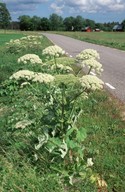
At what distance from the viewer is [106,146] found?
22.0 ft

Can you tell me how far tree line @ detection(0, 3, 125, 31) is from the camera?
16636 cm

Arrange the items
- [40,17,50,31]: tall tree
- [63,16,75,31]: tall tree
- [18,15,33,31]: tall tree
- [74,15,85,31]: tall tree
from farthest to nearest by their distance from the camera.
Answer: [63,16,75,31]: tall tree < [74,15,85,31]: tall tree < [40,17,50,31]: tall tree < [18,15,33,31]: tall tree

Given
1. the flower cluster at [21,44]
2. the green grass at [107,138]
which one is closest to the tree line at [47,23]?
the flower cluster at [21,44]

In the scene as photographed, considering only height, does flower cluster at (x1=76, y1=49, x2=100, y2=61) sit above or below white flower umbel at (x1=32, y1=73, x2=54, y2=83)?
above

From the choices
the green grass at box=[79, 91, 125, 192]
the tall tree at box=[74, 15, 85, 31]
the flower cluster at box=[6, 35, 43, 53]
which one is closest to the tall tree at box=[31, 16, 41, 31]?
the tall tree at box=[74, 15, 85, 31]

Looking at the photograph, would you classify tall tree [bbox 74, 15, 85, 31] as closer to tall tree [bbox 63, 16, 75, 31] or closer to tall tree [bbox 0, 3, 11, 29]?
tall tree [bbox 63, 16, 75, 31]

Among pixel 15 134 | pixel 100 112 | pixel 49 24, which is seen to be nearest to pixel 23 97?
pixel 100 112

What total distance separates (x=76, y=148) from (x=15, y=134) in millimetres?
1600

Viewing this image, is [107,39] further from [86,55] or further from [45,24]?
[45,24]

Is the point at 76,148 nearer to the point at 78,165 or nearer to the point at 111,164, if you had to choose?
the point at 78,165

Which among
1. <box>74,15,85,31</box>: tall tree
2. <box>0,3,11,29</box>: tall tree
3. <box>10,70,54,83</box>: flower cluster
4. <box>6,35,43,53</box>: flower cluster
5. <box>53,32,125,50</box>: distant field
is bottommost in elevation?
<box>74,15,85,31</box>: tall tree

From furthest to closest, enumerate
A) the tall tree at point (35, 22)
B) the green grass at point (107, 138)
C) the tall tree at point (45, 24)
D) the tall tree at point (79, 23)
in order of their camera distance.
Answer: the tall tree at point (79, 23) < the tall tree at point (45, 24) < the tall tree at point (35, 22) < the green grass at point (107, 138)

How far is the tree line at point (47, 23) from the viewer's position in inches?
6550

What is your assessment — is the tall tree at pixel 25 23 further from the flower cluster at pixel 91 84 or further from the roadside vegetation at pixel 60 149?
the flower cluster at pixel 91 84
